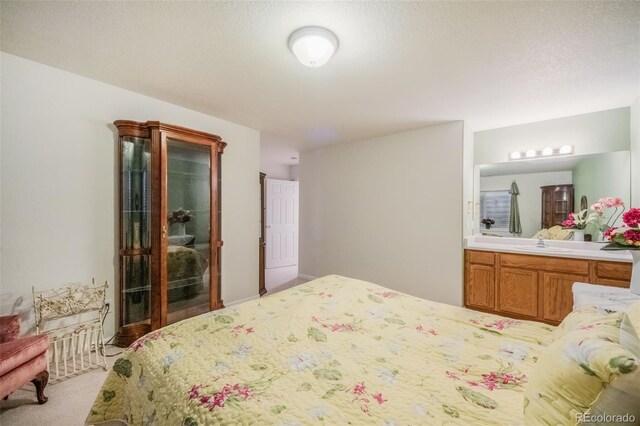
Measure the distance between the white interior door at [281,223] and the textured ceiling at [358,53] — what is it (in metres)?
3.26

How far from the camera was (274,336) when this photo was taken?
54.8 inches

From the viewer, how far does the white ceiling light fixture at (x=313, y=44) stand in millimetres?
1705

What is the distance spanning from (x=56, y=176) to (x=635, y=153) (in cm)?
555

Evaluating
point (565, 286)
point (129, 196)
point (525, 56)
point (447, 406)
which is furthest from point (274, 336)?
point (565, 286)

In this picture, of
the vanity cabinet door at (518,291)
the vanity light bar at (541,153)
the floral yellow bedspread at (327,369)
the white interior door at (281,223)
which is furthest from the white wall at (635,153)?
the white interior door at (281,223)

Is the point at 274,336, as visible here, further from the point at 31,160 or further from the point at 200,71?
the point at 31,160

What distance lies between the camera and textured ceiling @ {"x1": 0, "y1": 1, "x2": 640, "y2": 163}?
1.58 metres

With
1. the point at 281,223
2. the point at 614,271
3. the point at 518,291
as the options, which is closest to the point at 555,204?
the point at 614,271

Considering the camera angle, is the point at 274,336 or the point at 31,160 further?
the point at 31,160

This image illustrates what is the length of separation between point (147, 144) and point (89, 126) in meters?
0.49

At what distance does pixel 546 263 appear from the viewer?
2883 millimetres

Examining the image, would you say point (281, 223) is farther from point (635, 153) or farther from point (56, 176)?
point (635, 153)

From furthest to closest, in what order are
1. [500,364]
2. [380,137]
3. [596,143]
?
[380,137], [596,143], [500,364]

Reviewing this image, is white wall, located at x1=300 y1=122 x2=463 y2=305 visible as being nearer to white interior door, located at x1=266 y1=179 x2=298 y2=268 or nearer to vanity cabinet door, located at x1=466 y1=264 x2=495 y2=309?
vanity cabinet door, located at x1=466 y1=264 x2=495 y2=309
